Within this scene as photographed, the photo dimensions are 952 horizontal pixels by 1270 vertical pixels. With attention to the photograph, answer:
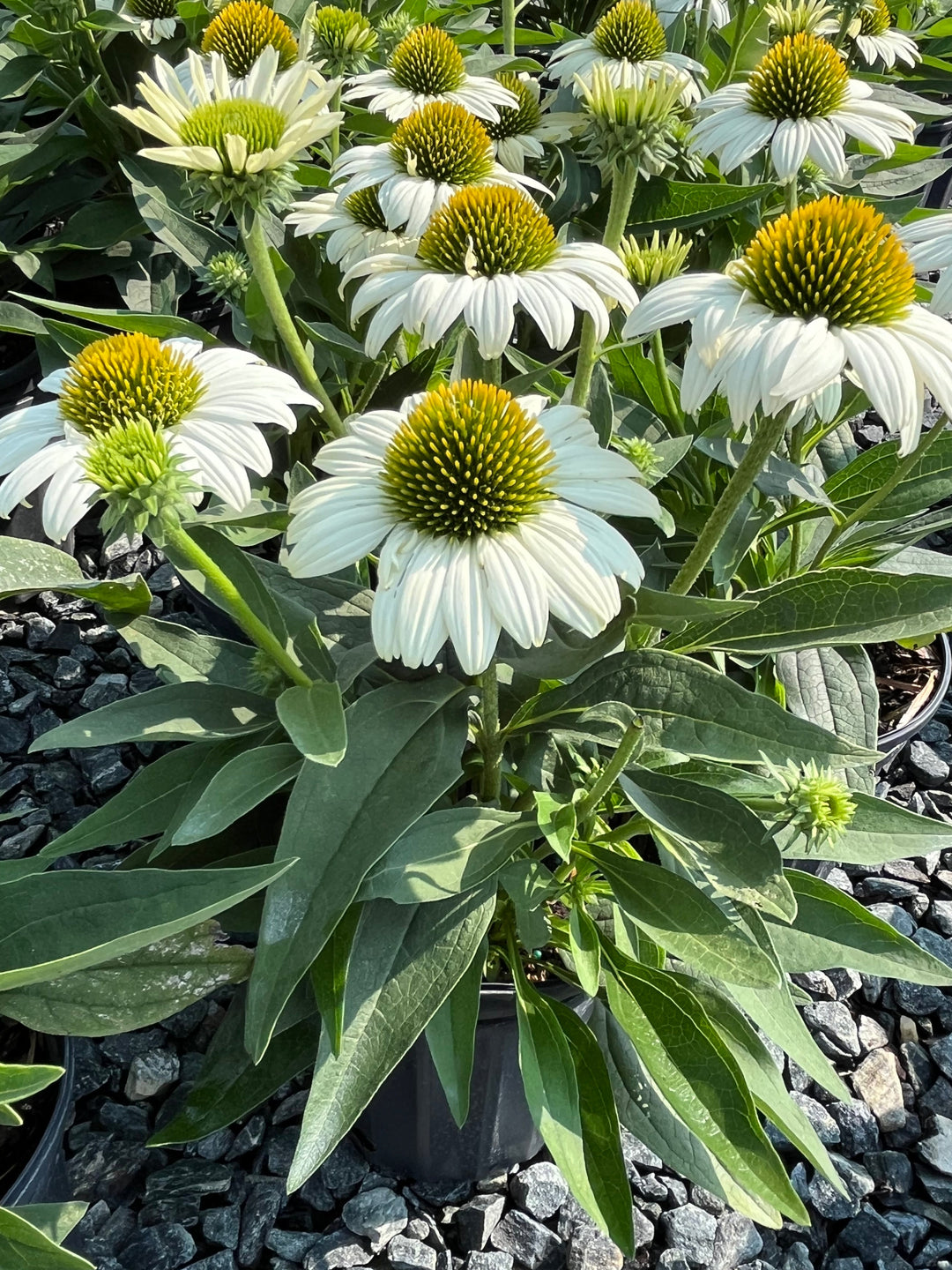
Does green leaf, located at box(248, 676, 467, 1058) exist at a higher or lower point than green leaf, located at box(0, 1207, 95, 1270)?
higher

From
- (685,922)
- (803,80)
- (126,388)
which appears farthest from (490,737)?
(803,80)

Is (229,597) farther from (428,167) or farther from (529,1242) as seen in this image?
(529,1242)

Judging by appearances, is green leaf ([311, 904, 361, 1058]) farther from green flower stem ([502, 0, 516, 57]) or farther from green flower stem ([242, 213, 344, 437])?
green flower stem ([502, 0, 516, 57])

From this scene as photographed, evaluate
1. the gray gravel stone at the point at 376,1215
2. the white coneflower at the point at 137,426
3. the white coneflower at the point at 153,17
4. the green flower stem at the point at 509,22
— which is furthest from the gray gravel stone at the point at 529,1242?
the white coneflower at the point at 153,17

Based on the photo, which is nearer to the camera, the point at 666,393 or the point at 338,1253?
the point at 338,1253

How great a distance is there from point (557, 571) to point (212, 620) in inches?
42.2

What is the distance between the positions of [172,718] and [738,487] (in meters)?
0.53

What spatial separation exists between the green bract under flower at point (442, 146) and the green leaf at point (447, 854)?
66 centimetres

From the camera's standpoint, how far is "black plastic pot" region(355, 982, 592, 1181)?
1.11 meters

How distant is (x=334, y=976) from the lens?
35.6 inches

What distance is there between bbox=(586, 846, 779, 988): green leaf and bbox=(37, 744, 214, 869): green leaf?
40cm

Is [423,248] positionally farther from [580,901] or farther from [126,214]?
[126,214]

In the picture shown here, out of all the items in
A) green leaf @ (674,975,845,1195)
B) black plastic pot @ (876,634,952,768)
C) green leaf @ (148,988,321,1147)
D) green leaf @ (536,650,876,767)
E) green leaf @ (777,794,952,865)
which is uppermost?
green leaf @ (536,650,876,767)

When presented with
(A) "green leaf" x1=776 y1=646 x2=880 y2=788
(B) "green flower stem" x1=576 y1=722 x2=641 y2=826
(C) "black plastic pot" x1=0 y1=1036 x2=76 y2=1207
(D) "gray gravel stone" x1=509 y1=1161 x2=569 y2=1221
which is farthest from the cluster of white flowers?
(D) "gray gravel stone" x1=509 y1=1161 x2=569 y2=1221
